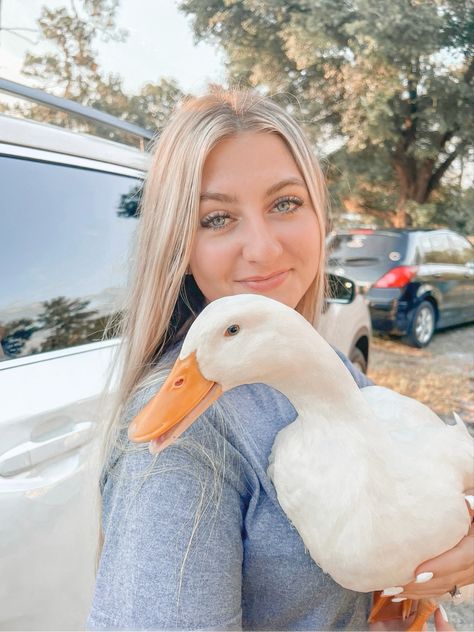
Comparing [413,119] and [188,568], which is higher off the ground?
[413,119]

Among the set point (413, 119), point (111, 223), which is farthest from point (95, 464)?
point (413, 119)

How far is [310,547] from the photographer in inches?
34.3

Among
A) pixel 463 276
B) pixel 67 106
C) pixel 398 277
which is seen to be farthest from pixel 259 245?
pixel 463 276

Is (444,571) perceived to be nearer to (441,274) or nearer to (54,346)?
(54,346)

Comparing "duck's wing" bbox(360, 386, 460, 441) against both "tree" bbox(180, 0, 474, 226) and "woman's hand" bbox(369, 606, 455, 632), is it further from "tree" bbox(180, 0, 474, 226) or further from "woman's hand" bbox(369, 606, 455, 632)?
"tree" bbox(180, 0, 474, 226)

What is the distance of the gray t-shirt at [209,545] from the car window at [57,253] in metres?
0.65

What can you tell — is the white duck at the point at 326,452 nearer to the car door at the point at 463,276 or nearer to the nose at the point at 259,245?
the nose at the point at 259,245

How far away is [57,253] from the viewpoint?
178 centimetres

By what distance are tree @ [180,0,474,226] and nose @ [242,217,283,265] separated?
8.79m

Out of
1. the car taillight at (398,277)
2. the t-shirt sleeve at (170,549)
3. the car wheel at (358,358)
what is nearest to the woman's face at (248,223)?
the t-shirt sleeve at (170,549)

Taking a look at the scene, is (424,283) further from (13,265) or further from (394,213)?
(394,213)

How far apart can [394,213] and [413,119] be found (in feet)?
9.06

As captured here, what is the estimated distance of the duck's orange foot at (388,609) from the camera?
1.08 m

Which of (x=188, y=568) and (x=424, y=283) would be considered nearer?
(x=188, y=568)
